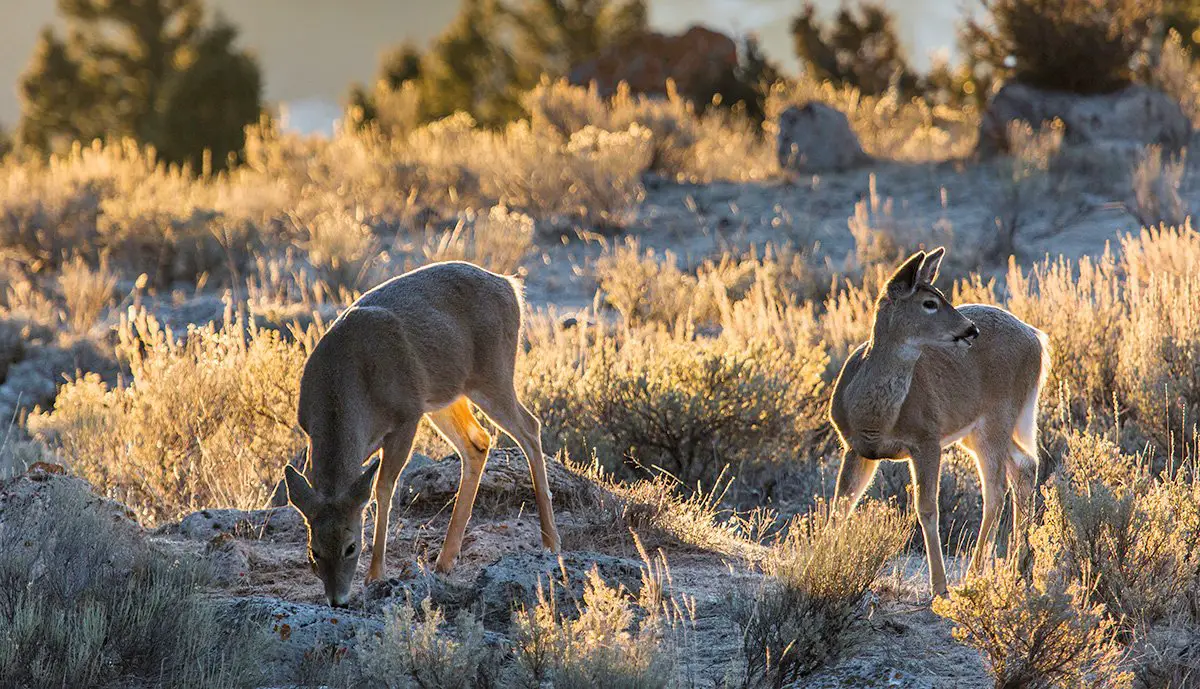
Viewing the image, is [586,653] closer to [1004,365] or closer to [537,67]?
[1004,365]

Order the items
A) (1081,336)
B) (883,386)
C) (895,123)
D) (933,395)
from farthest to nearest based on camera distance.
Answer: (895,123) < (1081,336) < (933,395) < (883,386)

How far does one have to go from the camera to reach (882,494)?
988 centimetres

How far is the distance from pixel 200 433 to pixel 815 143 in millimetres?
12945

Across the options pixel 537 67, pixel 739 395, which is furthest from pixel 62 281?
pixel 537 67

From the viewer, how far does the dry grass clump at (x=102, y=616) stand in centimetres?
545

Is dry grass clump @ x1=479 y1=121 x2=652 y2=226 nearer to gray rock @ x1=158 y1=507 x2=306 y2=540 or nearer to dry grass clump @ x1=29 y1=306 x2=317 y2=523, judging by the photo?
dry grass clump @ x1=29 y1=306 x2=317 y2=523

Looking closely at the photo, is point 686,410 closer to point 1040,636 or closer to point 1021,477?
point 1021,477

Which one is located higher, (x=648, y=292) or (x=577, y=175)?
(x=577, y=175)

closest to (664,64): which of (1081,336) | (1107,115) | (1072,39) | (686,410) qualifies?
(1072,39)

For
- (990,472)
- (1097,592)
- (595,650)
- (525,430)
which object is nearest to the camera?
(595,650)

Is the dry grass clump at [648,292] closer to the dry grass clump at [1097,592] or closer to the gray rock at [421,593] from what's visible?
the dry grass clump at [1097,592]

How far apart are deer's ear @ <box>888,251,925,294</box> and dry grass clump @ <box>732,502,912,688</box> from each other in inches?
42.8

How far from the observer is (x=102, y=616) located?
571cm

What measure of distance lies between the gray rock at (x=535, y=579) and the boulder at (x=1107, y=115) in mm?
14747
